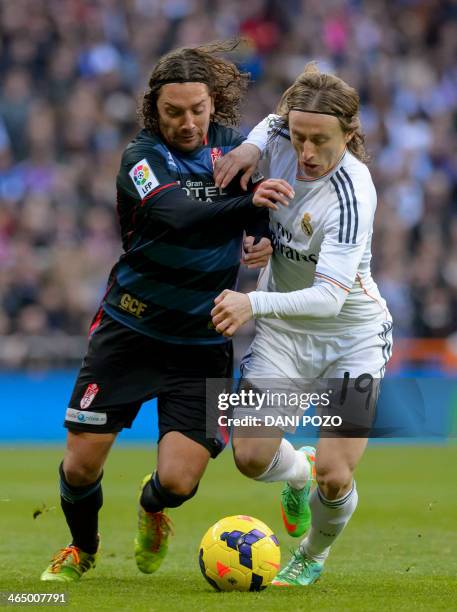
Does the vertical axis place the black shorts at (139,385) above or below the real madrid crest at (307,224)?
below

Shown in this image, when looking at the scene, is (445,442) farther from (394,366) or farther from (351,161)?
(351,161)

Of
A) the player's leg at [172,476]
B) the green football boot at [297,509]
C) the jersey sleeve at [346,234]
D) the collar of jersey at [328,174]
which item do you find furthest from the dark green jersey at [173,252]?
the green football boot at [297,509]

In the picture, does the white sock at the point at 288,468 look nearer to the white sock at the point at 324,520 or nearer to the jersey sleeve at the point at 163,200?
the white sock at the point at 324,520

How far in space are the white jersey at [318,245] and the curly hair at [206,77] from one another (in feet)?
0.64

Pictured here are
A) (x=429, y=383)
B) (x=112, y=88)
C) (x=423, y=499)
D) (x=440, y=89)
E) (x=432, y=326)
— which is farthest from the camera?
(x=440, y=89)

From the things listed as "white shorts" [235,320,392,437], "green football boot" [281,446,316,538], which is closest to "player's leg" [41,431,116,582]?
"white shorts" [235,320,392,437]

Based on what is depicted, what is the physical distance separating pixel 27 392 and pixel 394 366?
4108mm

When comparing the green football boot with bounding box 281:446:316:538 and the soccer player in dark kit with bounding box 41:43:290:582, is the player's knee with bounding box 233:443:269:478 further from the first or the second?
the green football boot with bounding box 281:446:316:538

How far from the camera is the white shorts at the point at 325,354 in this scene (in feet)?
20.0

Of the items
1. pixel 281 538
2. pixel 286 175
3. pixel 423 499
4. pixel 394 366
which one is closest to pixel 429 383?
pixel 394 366

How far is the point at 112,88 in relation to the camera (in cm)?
1617

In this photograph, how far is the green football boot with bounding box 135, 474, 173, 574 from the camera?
6.25 metres

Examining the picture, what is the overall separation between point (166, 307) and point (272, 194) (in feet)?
2.72

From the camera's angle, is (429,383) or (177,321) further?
(429,383)
